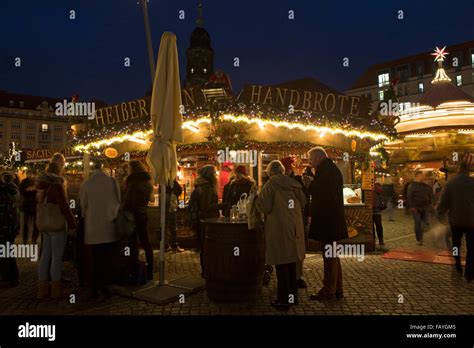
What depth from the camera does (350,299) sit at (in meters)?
5.28

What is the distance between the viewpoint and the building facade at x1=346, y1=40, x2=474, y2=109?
52.8 metres

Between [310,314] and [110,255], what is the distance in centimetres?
298

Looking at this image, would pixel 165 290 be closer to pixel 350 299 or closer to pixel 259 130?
pixel 350 299

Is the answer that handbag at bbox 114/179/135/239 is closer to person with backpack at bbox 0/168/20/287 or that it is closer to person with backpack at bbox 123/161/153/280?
person with backpack at bbox 123/161/153/280

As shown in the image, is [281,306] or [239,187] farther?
[239,187]

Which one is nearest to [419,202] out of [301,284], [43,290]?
[301,284]

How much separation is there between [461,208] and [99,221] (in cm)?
564

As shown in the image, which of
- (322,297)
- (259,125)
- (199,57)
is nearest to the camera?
(322,297)
